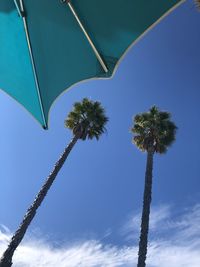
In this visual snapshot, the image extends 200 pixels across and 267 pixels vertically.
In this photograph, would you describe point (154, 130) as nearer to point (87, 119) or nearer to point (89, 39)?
point (87, 119)

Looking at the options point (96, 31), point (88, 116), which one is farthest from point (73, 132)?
point (96, 31)

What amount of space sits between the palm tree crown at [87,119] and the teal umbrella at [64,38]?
19.1 meters

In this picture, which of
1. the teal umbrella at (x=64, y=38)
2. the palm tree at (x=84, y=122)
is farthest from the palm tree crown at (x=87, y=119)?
the teal umbrella at (x=64, y=38)

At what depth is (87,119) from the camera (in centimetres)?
2519

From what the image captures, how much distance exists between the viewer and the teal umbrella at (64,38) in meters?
4.09

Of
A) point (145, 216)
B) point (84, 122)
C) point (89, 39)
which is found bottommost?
point (89, 39)

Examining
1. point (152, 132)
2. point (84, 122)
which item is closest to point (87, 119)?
point (84, 122)

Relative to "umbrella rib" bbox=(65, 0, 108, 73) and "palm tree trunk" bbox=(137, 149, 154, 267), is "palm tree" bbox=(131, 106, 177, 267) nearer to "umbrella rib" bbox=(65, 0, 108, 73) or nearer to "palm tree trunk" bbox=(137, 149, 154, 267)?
"palm tree trunk" bbox=(137, 149, 154, 267)

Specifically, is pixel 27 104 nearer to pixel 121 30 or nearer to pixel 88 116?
pixel 121 30

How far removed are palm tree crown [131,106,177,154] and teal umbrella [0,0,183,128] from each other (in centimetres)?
1944

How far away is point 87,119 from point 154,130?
187 inches

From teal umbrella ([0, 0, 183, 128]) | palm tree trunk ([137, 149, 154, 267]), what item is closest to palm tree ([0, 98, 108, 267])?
palm tree trunk ([137, 149, 154, 267])

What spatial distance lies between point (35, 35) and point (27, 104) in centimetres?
140

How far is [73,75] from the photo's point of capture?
5152mm
